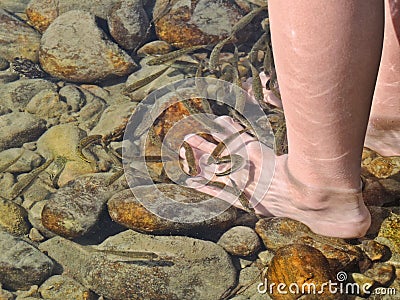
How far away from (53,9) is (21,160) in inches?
58.8

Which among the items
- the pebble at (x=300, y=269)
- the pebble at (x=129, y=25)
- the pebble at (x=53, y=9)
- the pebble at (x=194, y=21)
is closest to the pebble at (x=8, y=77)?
the pebble at (x=53, y=9)

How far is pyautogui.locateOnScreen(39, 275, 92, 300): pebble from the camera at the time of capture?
2449 mm

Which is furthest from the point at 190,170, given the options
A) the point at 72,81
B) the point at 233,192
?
the point at 72,81

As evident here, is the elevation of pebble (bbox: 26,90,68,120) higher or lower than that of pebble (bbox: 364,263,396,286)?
higher

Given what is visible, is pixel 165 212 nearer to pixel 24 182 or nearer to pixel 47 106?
pixel 24 182

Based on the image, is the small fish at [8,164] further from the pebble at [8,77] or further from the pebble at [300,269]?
the pebble at [300,269]

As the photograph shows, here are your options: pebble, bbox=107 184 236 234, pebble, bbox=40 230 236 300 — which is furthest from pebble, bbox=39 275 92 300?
pebble, bbox=107 184 236 234

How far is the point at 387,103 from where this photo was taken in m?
2.70

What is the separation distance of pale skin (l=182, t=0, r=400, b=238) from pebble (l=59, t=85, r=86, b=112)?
1.02m

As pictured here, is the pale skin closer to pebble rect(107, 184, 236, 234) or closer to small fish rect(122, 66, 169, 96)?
pebble rect(107, 184, 236, 234)

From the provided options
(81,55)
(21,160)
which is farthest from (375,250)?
(81,55)

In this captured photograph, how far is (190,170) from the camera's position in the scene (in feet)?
9.43

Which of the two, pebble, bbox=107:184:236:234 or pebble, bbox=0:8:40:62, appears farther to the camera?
pebble, bbox=0:8:40:62

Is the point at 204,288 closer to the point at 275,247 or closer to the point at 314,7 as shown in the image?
the point at 275,247
